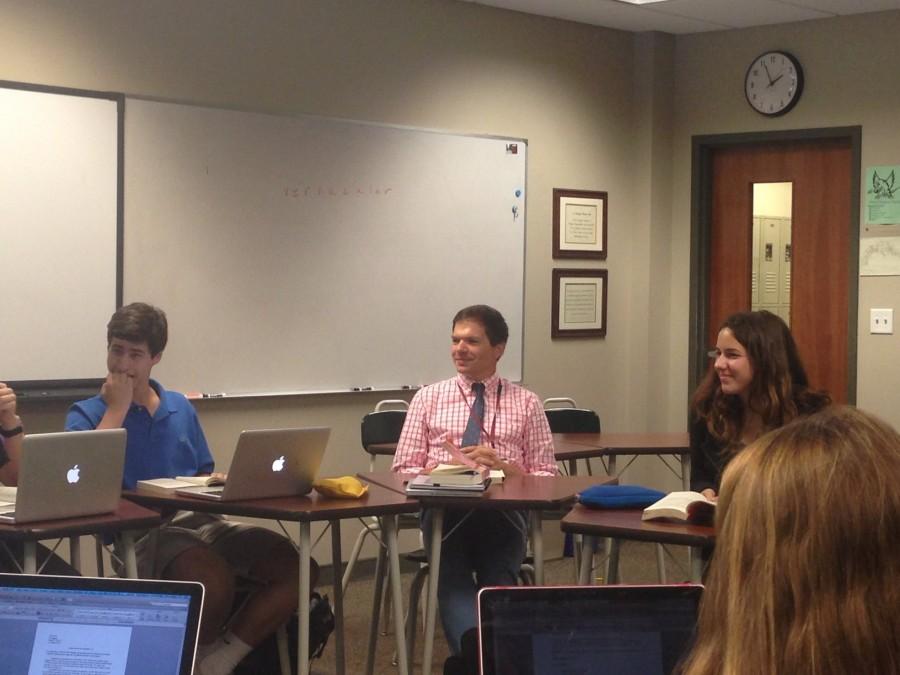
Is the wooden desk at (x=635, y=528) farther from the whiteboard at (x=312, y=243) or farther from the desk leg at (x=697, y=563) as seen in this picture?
the whiteboard at (x=312, y=243)

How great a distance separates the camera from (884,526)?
2.78ft

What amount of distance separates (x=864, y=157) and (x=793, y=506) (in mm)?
5817

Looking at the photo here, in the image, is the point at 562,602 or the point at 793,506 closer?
the point at 793,506

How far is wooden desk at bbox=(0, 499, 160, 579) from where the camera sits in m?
3.06

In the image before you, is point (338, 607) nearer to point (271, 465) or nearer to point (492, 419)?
point (271, 465)

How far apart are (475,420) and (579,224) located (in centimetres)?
259

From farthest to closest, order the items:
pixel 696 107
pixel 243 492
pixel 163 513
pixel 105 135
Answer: pixel 696 107 < pixel 105 135 < pixel 163 513 < pixel 243 492

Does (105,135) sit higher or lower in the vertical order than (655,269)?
higher

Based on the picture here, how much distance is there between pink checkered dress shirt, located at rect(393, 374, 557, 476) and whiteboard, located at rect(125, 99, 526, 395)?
1.31 metres

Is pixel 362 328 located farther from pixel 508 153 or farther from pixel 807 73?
pixel 807 73

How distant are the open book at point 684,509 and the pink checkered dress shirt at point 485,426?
108 centimetres

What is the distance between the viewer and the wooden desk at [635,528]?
122 inches


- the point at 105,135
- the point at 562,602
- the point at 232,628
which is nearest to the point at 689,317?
the point at 105,135

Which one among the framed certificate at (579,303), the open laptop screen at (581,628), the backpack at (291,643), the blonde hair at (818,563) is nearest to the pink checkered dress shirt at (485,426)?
the backpack at (291,643)
